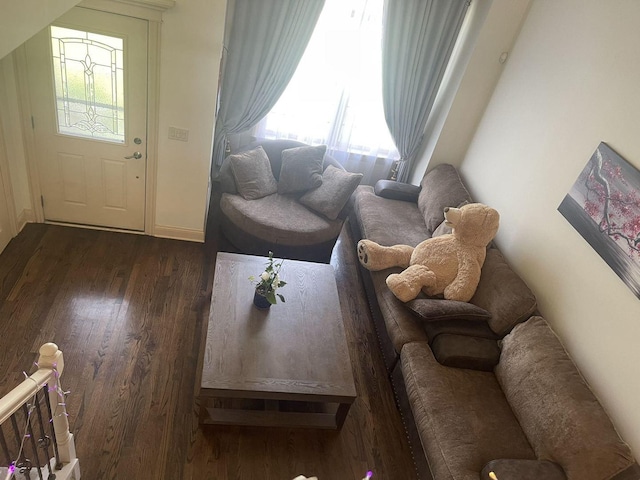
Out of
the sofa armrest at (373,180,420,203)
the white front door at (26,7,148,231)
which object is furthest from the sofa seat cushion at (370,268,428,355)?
the white front door at (26,7,148,231)

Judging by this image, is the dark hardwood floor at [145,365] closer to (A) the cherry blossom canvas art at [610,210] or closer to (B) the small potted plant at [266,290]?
(B) the small potted plant at [266,290]

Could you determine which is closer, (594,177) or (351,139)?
(594,177)

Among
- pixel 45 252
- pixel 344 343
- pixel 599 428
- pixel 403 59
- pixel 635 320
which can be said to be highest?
pixel 403 59

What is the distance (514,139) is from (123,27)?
314 centimetres

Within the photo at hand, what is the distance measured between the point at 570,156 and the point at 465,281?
1.11 m

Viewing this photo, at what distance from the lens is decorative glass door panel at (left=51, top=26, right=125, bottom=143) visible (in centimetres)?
301

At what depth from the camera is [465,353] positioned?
2.62m

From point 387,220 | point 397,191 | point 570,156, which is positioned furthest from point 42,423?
point 397,191

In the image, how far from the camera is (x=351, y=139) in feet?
15.2

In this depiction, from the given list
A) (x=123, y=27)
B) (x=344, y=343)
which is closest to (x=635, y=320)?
(x=344, y=343)

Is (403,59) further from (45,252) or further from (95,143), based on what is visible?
(45,252)

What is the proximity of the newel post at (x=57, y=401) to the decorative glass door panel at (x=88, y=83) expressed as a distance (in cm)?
213

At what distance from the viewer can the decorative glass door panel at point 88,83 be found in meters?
3.01

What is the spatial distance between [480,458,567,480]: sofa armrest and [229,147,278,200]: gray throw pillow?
273 centimetres
